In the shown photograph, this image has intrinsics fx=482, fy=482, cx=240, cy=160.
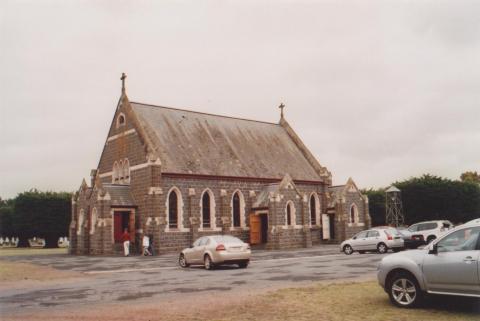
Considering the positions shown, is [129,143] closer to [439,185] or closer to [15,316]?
[15,316]

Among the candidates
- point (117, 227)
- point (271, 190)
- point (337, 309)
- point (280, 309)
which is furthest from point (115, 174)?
point (337, 309)

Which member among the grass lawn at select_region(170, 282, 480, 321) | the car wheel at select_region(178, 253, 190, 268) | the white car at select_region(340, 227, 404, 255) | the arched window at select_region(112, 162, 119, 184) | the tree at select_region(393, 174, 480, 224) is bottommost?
the grass lawn at select_region(170, 282, 480, 321)

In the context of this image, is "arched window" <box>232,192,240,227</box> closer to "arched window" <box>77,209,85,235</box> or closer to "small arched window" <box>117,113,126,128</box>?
"small arched window" <box>117,113,126,128</box>

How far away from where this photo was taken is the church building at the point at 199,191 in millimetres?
35281

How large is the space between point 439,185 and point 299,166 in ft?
70.0

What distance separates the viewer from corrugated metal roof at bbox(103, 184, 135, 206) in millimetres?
35469

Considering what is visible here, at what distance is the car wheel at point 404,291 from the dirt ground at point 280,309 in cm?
21

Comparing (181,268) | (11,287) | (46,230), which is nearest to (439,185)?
(181,268)

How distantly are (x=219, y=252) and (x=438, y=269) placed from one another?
12.6 meters

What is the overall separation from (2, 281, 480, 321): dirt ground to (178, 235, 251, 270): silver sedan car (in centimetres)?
846

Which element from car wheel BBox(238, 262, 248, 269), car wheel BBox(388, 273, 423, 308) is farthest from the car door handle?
car wheel BBox(238, 262, 248, 269)

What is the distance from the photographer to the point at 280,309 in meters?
10.7

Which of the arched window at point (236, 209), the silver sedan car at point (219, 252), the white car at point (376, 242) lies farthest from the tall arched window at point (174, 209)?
the silver sedan car at point (219, 252)

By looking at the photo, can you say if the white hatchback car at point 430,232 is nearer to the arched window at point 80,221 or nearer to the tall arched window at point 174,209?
the tall arched window at point 174,209
